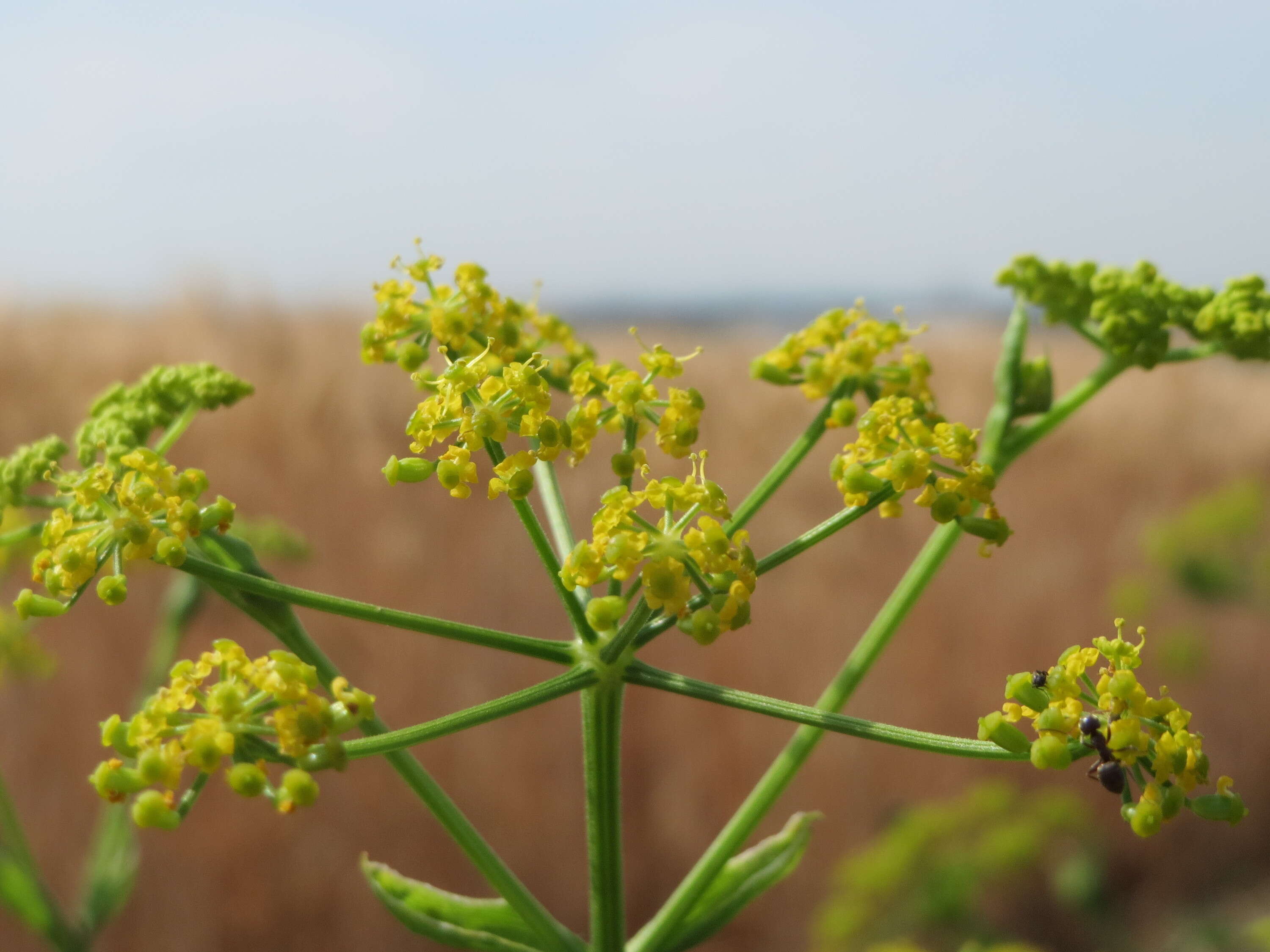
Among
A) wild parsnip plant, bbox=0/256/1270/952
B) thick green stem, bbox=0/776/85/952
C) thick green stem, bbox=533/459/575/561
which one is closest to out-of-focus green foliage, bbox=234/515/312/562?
thick green stem, bbox=0/776/85/952

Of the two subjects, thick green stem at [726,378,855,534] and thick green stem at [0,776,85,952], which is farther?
thick green stem at [0,776,85,952]

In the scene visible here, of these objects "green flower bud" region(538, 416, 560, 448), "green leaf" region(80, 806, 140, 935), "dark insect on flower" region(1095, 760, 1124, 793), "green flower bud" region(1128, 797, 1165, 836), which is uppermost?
"green flower bud" region(538, 416, 560, 448)

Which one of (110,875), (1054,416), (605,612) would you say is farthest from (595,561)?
(110,875)

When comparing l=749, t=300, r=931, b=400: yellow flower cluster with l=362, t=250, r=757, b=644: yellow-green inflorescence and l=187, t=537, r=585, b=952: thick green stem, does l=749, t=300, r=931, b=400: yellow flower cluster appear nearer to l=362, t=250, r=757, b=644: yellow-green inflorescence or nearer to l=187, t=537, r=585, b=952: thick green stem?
l=362, t=250, r=757, b=644: yellow-green inflorescence

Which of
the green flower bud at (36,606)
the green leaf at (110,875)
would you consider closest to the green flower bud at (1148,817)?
the green flower bud at (36,606)

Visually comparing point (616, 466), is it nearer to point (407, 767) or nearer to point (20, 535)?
point (407, 767)
